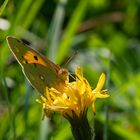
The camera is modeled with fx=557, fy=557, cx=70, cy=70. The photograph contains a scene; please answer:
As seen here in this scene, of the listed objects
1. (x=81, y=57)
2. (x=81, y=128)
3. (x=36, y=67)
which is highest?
(x=36, y=67)

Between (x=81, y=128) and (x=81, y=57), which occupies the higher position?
(x=81, y=128)

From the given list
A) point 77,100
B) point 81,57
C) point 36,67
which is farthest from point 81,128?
point 81,57

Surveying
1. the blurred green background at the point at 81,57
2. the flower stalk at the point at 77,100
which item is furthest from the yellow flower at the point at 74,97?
the blurred green background at the point at 81,57

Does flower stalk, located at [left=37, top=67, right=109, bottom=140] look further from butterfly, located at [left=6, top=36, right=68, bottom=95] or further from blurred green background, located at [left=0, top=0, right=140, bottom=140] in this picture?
blurred green background, located at [left=0, top=0, right=140, bottom=140]

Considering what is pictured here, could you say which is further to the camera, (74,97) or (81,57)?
(81,57)

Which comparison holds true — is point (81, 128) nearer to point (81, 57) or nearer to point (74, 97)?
point (74, 97)

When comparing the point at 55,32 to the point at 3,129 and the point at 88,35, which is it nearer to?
the point at 3,129

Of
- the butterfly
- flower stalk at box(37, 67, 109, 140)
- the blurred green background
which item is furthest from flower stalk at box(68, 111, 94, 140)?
the blurred green background
